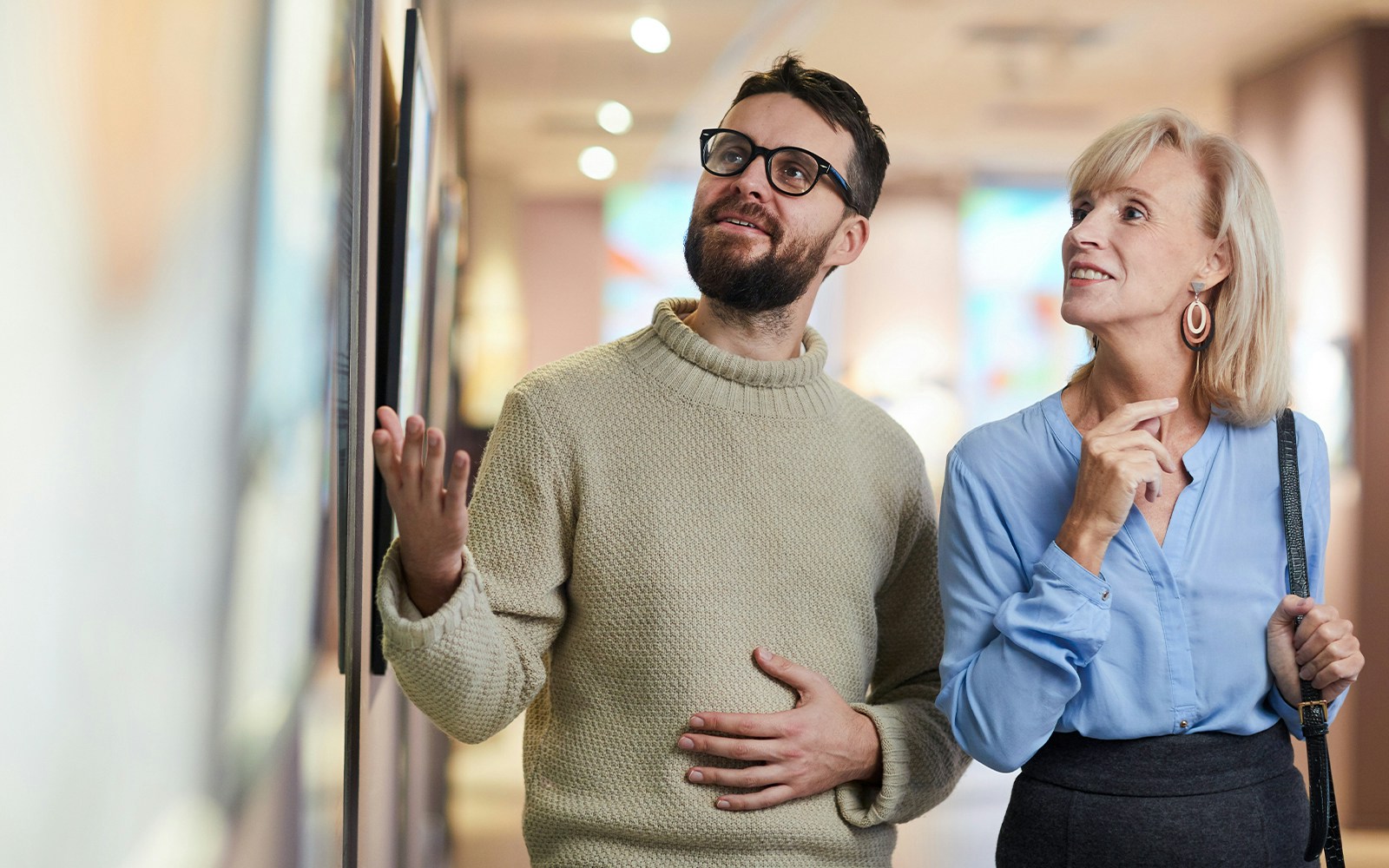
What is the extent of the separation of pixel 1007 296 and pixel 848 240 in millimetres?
3932

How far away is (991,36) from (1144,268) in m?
4.04

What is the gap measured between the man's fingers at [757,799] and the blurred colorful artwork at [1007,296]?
4.19 metres

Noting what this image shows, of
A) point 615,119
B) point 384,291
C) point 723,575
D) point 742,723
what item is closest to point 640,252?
point 615,119

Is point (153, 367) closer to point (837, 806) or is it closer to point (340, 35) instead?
point (340, 35)

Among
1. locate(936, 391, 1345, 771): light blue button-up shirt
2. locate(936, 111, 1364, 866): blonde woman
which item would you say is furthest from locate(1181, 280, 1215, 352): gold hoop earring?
locate(936, 391, 1345, 771): light blue button-up shirt

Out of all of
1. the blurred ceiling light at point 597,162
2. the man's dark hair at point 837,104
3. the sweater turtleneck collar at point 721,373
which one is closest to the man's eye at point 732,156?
the man's dark hair at point 837,104

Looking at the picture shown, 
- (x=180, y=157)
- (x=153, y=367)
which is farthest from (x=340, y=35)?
(x=153, y=367)

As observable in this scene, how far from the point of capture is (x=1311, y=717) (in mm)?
1390

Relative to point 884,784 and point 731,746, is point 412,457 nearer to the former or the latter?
point 731,746

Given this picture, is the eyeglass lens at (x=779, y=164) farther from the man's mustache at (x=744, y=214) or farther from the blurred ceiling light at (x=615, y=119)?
the blurred ceiling light at (x=615, y=119)

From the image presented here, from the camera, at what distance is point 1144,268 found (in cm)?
145

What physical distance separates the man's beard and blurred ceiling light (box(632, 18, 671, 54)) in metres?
3.38

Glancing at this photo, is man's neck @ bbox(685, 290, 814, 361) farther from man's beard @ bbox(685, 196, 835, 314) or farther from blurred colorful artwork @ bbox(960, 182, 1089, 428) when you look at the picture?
blurred colorful artwork @ bbox(960, 182, 1089, 428)

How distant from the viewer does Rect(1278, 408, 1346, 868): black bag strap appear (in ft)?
4.58
